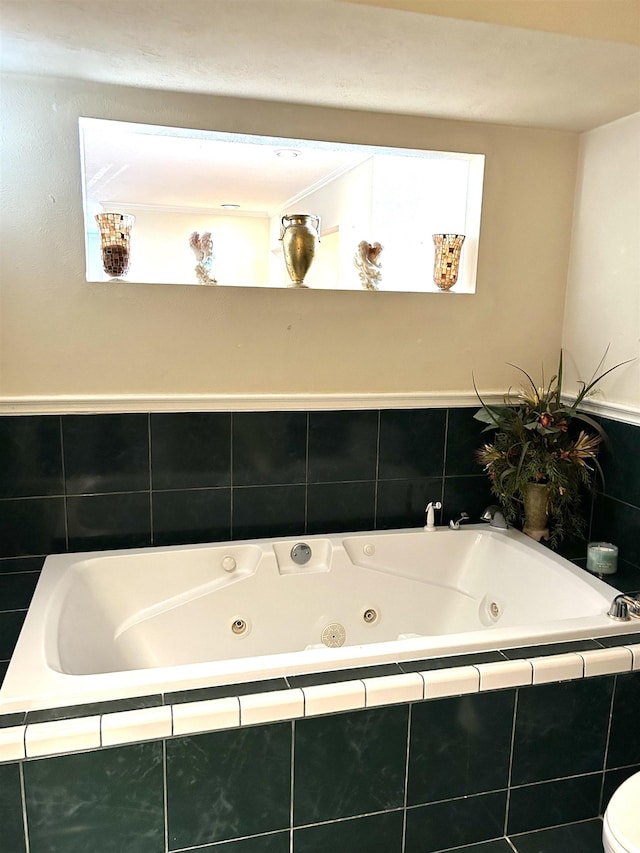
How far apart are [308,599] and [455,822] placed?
0.94 metres

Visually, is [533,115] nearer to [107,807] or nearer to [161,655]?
[161,655]

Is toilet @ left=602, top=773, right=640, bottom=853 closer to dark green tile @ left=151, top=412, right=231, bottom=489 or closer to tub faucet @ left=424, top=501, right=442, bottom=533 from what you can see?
tub faucet @ left=424, top=501, right=442, bottom=533

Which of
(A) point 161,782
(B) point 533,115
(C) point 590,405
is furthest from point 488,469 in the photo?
(A) point 161,782

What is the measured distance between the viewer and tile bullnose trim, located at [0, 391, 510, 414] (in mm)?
2363

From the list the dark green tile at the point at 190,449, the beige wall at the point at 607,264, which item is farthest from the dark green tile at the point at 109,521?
the beige wall at the point at 607,264

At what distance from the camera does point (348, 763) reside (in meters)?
1.67

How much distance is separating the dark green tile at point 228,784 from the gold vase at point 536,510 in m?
1.47

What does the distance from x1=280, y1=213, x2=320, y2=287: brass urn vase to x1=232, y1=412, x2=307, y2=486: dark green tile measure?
0.54 meters

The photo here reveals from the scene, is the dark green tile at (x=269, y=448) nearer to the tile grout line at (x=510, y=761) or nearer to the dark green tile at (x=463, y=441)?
the dark green tile at (x=463, y=441)

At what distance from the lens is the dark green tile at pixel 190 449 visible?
8.16ft

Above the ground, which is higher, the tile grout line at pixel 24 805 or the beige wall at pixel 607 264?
the beige wall at pixel 607 264

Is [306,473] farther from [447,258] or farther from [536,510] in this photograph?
[447,258]

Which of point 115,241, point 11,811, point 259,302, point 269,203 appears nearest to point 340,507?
→ point 259,302

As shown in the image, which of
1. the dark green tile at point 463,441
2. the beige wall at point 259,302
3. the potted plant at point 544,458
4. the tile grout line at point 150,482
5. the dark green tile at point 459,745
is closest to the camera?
the dark green tile at point 459,745
